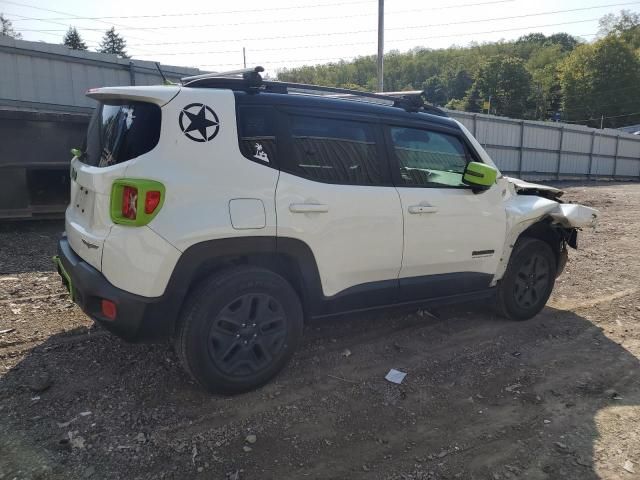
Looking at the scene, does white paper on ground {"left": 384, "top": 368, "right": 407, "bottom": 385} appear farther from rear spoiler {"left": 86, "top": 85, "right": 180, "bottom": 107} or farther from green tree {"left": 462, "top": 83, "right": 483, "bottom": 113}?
green tree {"left": 462, "top": 83, "right": 483, "bottom": 113}

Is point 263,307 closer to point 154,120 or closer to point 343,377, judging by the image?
point 343,377

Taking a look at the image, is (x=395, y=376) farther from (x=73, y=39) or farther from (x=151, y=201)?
(x=73, y=39)

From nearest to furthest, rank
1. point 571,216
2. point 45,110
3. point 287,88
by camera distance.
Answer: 1. point 287,88
2. point 571,216
3. point 45,110

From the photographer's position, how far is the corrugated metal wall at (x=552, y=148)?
20984mm

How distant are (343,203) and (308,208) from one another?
29cm

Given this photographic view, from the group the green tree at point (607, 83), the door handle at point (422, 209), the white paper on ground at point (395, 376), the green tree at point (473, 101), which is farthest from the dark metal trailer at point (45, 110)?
the green tree at point (473, 101)

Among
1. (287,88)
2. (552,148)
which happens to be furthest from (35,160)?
(552,148)

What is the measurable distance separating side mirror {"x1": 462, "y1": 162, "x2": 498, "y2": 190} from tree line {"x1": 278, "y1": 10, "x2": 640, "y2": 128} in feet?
155

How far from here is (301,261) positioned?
324 cm

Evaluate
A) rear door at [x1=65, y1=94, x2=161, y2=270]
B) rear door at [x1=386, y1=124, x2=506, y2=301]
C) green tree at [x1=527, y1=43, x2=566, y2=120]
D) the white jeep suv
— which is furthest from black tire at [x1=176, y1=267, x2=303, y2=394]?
green tree at [x1=527, y1=43, x2=566, y2=120]

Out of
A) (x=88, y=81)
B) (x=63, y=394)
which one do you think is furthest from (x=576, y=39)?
(x=63, y=394)

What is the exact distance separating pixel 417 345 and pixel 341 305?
101cm

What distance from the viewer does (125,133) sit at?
293 centimetres

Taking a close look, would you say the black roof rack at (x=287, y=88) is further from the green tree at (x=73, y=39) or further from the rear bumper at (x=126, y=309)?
the green tree at (x=73, y=39)
